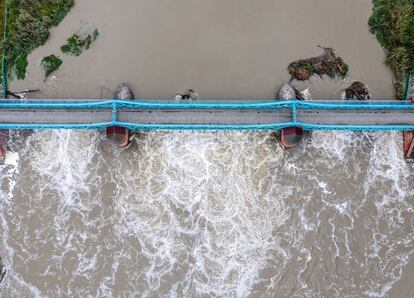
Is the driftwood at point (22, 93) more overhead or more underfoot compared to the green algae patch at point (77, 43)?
more underfoot

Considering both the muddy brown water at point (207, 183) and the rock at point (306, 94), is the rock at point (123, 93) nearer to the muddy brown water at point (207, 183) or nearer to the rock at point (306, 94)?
the muddy brown water at point (207, 183)

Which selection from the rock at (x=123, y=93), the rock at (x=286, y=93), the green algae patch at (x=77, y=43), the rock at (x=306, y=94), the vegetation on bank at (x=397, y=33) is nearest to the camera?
the rock at (x=286, y=93)

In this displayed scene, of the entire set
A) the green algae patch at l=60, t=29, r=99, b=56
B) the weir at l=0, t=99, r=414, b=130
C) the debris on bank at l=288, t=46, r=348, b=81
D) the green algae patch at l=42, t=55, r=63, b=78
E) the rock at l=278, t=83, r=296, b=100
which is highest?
the green algae patch at l=60, t=29, r=99, b=56

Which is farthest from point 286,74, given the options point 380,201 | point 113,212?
point 113,212

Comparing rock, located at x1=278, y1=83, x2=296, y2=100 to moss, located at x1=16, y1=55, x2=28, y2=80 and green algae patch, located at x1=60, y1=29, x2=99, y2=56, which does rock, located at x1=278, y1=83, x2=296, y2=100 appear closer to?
green algae patch, located at x1=60, y1=29, x2=99, y2=56

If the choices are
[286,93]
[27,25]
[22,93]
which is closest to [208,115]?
[286,93]

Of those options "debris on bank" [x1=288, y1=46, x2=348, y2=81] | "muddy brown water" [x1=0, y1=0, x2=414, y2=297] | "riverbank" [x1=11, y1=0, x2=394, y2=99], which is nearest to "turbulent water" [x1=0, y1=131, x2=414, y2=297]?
"muddy brown water" [x1=0, y1=0, x2=414, y2=297]

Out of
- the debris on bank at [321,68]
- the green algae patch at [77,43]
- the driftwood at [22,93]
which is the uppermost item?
the green algae patch at [77,43]

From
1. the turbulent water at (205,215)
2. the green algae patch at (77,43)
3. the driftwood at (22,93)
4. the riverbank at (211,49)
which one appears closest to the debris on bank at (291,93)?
the riverbank at (211,49)
